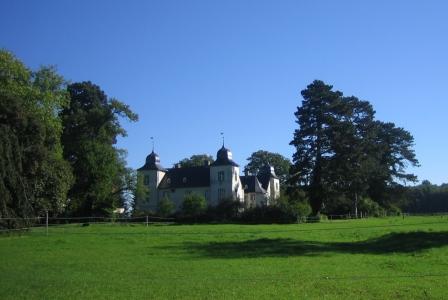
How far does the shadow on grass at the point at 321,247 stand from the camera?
75.5ft

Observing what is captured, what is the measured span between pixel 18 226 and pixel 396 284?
26.2m

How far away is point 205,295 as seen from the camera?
1173 centimetres

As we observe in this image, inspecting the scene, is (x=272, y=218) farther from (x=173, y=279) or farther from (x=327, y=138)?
(x=173, y=279)

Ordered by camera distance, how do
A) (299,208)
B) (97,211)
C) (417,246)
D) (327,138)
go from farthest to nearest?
(327,138) → (97,211) → (299,208) → (417,246)

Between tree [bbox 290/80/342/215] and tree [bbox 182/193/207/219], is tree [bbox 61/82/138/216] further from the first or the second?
tree [bbox 290/80/342/215]

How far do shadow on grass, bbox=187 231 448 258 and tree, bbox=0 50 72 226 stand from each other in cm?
1409

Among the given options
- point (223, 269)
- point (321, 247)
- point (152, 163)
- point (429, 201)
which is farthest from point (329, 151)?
point (429, 201)

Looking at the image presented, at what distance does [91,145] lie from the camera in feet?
201

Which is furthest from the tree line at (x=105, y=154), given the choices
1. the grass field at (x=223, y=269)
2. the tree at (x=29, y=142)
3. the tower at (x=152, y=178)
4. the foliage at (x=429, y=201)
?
the foliage at (x=429, y=201)

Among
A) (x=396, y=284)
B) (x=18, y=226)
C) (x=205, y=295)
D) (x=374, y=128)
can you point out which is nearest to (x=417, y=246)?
(x=396, y=284)

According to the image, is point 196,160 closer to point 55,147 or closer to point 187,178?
point 187,178

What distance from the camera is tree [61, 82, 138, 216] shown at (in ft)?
202

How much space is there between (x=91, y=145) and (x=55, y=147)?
1394 cm

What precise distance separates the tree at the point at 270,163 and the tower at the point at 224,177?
23.5 metres
